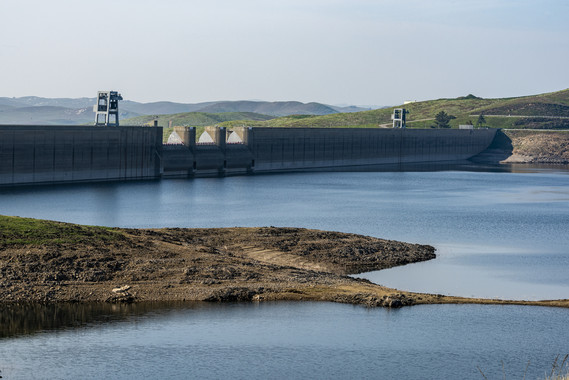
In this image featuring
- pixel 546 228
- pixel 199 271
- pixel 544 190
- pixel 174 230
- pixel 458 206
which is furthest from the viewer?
pixel 544 190

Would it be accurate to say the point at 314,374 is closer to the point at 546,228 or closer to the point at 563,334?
the point at 563,334

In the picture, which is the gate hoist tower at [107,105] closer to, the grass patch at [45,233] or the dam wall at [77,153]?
the dam wall at [77,153]

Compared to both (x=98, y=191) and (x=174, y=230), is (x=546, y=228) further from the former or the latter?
(x=98, y=191)

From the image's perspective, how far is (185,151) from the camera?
117 m

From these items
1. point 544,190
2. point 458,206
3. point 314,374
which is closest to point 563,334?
point 314,374

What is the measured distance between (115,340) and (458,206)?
58.3 m

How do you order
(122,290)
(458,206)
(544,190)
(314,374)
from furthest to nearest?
(544,190) < (458,206) < (122,290) < (314,374)

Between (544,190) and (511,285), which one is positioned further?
(544,190)

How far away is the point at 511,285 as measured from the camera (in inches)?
1673

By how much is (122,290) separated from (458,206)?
53.1m

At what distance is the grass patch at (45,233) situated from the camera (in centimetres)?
4097

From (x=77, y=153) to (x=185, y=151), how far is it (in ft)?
69.9

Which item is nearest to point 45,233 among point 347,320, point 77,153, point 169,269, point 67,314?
point 169,269

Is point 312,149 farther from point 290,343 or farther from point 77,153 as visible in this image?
point 290,343
